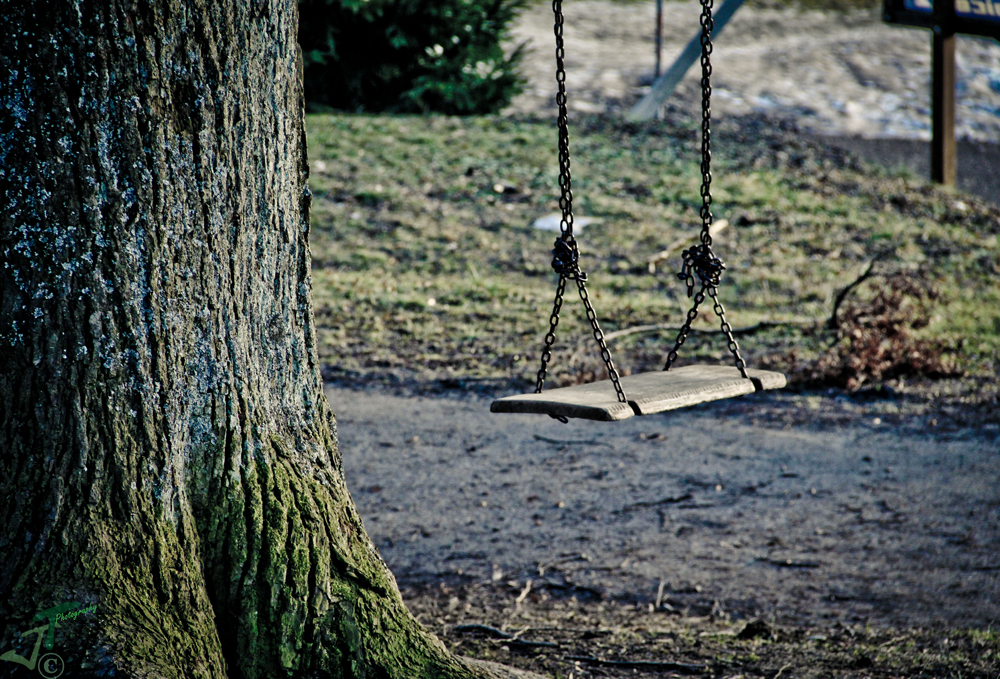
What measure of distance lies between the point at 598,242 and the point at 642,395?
6267 mm

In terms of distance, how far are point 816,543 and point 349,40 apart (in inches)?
351

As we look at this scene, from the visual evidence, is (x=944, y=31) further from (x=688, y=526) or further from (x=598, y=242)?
(x=688, y=526)

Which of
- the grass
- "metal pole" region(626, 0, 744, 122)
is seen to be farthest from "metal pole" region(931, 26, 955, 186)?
"metal pole" region(626, 0, 744, 122)

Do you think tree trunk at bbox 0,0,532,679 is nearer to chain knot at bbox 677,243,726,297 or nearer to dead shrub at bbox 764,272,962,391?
chain knot at bbox 677,243,726,297

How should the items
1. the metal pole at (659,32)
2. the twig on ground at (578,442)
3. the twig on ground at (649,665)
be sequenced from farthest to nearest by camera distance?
the metal pole at (659,32)
the twig on ground at (578,442)
the twig on ground at (649,665)

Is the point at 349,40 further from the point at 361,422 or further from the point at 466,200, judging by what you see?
the point at 361,422

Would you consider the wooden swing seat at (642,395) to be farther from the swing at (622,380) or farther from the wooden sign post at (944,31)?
the wooden sign post at (944,31)

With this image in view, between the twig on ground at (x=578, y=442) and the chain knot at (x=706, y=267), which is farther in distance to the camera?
the twig on ground at (x=578, y=442)

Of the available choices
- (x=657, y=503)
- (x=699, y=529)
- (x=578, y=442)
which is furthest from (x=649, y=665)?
(x=578, y=442)

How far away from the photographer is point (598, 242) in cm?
905

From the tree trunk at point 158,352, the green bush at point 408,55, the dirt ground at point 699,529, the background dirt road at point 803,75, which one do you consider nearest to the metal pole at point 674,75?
the background dirt road at point 803,75

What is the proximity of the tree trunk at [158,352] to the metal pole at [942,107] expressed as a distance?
9.37m

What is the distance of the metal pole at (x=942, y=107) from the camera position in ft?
33.5

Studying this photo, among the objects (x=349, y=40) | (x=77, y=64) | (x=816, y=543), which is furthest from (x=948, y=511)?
(x=349, y=40)
